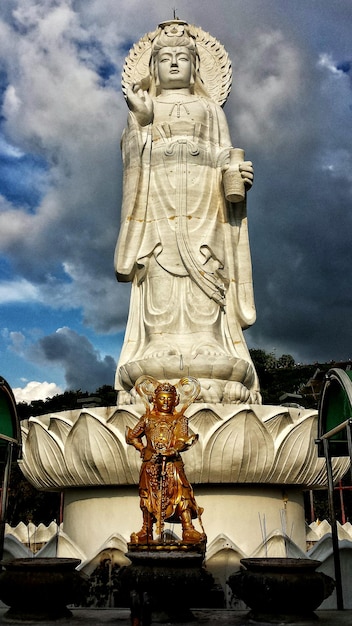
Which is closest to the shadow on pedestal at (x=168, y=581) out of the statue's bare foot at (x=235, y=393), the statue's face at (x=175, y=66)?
the statue's bare foot at (x=235, y=393)

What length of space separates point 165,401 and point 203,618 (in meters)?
1.58

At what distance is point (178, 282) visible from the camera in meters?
8.30

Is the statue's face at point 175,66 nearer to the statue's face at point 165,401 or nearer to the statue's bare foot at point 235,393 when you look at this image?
the statue's bare foot at point 235,393

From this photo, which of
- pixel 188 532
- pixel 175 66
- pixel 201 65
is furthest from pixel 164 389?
pixel 201 65

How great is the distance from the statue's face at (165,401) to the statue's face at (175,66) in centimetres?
626

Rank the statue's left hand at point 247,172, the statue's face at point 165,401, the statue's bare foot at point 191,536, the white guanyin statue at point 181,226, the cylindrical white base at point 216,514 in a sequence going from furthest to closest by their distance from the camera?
the statue's left hand at point 247,172
the white guanyin statue at point 181,226
the cylindrical white base at point 216,514
the statue's face at point 165,401
the statue's bare foot at point 191,536

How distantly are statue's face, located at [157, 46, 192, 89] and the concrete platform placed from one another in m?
7.69

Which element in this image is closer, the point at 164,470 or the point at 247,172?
the point at 164,470

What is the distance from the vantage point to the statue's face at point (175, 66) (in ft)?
30.7

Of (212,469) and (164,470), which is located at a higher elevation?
(212,469)

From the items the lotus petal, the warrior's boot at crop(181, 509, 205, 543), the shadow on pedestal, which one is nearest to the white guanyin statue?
the lotus petal

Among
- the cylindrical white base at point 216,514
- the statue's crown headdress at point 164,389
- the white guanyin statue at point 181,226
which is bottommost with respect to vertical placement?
the cylindrical white base at point 216,514

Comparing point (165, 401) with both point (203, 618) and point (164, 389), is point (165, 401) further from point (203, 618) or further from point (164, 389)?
point (203, 618)

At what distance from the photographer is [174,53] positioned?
938 centimetres
